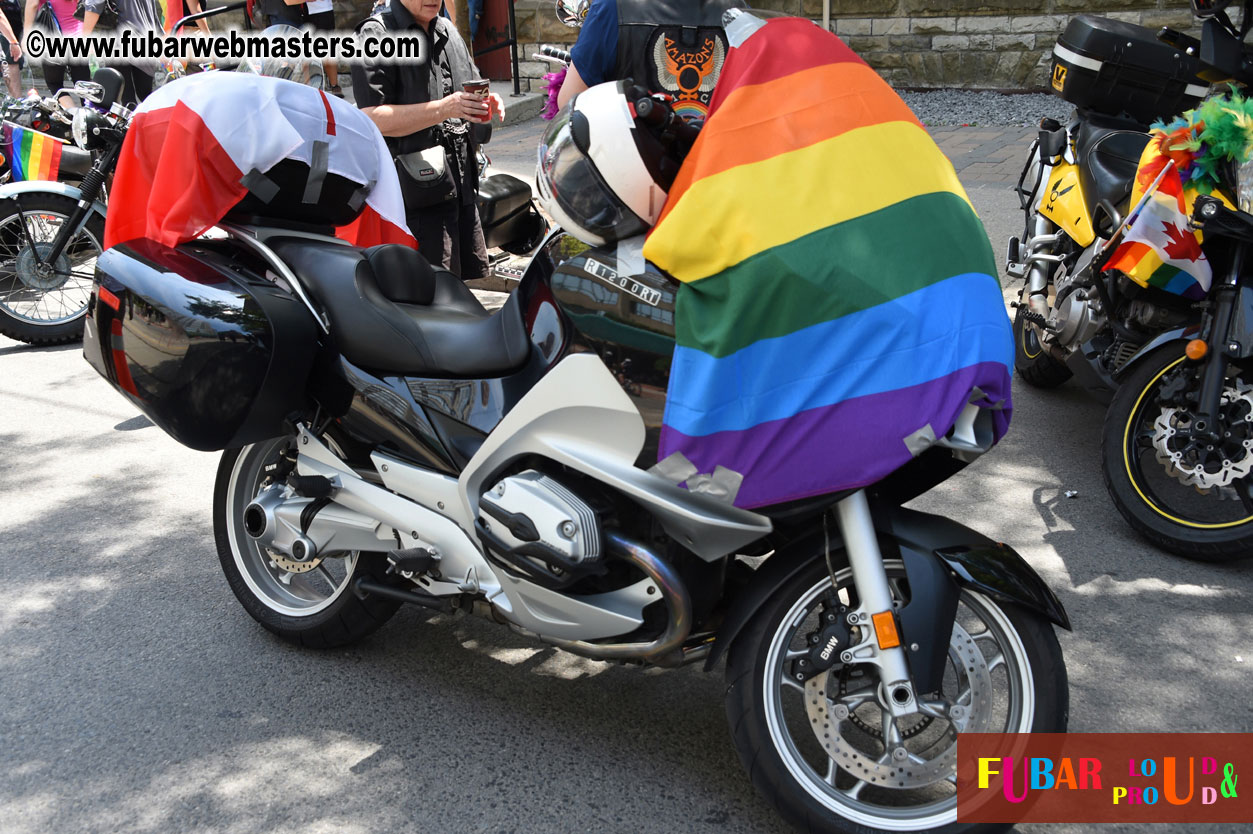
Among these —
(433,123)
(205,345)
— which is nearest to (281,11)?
(433,123)

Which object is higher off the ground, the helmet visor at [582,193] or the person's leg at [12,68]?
the helmet visor at [582,193]

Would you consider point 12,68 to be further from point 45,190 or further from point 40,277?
point 40,277

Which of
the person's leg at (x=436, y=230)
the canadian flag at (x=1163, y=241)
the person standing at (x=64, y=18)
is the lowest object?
the person's leg at (x=436, y=230)

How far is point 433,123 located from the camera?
14.9ft

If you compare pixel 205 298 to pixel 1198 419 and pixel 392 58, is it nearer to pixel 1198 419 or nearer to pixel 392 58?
pixel 392 58

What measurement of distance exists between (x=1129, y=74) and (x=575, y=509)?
3633 millimetres

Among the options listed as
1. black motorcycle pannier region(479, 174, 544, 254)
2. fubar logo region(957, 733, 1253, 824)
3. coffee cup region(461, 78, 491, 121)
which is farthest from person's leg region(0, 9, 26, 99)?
fubar logo region(957, 733, 1253, 824)

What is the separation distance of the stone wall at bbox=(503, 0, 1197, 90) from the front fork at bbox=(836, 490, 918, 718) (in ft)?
34.3

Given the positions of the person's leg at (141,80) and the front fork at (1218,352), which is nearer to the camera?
the front fork at (1218,352)

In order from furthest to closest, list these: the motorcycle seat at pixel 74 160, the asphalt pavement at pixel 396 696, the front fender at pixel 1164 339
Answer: the motorcycle seat at pixel 74 160
the front fender at pixel 1164 339
the asphalt pavement at pixel 396 696

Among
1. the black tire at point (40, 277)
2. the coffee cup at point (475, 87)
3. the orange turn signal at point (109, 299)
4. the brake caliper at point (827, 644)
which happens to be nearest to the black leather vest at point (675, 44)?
the coffee cup at point (475, 87)

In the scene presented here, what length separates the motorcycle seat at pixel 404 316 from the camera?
272 centimetres

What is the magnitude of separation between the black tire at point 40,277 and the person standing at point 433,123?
2.61m

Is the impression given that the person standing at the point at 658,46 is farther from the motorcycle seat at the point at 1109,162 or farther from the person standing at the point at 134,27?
the person standing at the point at 134,27
